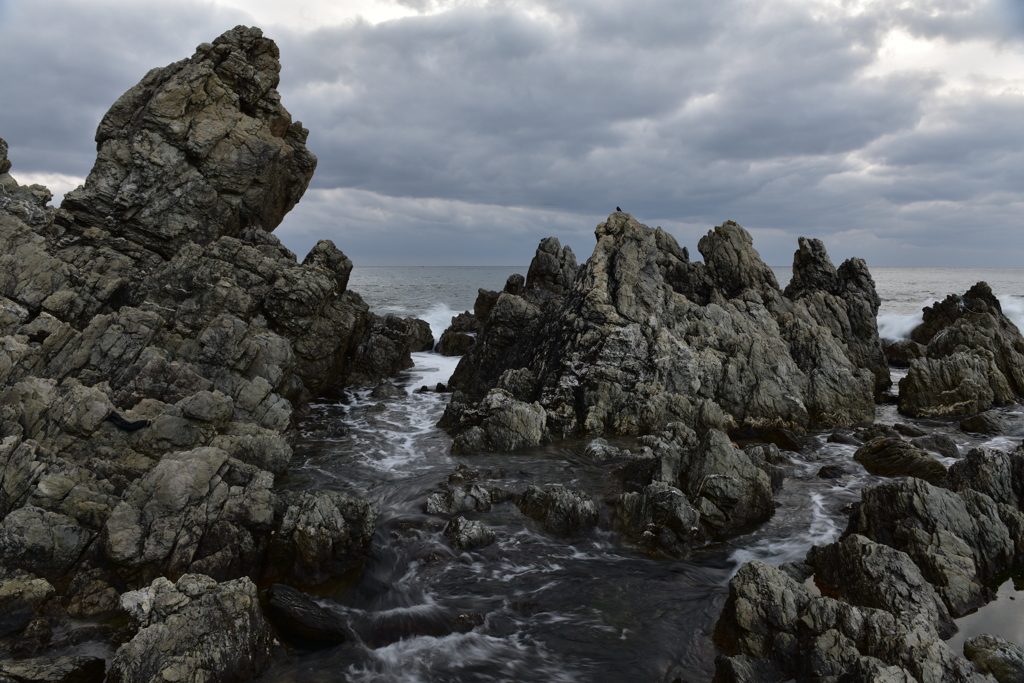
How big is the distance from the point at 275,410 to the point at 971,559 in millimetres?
21453

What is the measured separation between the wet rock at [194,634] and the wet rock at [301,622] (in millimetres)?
434

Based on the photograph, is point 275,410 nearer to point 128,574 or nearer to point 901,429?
point 128,574

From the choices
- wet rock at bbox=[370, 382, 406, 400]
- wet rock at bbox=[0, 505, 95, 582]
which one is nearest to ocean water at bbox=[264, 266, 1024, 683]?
wet rock at bbox=[0, 505, 95, 582]

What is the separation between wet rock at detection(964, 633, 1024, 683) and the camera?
334 inches

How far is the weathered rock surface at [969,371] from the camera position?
26.5 meters

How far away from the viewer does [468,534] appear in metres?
14.0

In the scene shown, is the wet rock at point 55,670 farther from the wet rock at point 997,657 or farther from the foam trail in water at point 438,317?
the foam trail in water at point 438,317

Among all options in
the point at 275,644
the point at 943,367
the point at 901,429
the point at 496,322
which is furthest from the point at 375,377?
the point at 943,367

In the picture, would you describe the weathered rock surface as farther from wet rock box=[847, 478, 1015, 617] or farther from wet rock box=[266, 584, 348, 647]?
wet rock box=[266, 584, 348, 647]

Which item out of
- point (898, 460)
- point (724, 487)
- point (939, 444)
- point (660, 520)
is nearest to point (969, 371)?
point (939, 444)

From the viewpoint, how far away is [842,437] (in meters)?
22.3

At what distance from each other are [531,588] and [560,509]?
305 cm

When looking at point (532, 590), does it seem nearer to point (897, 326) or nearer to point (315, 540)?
point (315, 540)

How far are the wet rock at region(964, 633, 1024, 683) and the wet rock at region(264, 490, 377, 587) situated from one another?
466 inches
